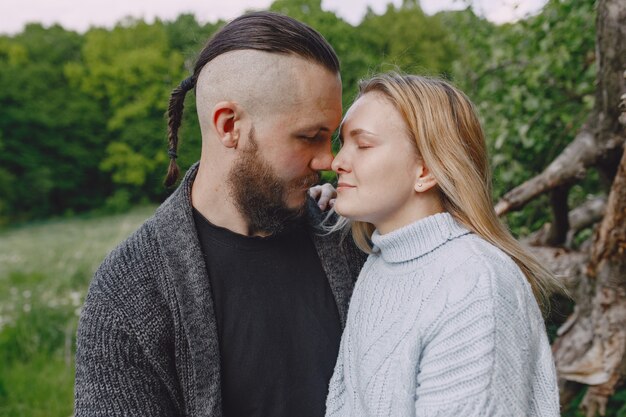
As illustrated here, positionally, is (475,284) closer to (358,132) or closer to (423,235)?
(423,235)

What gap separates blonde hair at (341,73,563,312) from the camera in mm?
1733

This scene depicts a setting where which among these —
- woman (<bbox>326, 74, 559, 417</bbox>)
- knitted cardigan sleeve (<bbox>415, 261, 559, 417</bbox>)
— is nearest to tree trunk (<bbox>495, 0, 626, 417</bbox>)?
woman (<bbox>326, 74, 559, 417</bbox>)

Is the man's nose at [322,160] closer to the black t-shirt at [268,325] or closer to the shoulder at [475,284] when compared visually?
the black t-shirt at [268,325]

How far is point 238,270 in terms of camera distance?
2.04 meters

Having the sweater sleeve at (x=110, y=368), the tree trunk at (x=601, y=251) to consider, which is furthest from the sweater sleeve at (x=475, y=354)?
the tree trunk at (x=601, y=251)

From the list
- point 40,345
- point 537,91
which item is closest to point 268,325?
point 537,91

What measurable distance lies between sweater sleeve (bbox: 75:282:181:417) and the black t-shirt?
0.91 ft

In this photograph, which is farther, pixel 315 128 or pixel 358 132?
pixel 315 128

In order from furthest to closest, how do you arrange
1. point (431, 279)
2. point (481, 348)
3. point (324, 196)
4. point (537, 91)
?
point (537, 91) → point (324, 196) → point (431, 279) → point (481, 348)

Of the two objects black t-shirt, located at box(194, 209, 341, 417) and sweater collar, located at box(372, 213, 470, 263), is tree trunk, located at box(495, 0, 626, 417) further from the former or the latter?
black t-shirt, located at box(194, 209, 341, 417)

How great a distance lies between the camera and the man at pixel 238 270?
1.78 metres

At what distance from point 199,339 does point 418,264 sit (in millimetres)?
714

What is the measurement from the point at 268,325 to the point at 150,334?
0.41 meters

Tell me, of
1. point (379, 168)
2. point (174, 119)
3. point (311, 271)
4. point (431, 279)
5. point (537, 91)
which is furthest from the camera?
point (537, 91)
